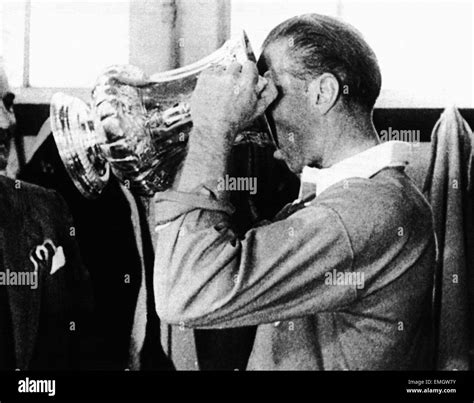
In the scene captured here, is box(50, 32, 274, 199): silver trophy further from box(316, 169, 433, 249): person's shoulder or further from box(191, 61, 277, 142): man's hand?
box(316, 169, 433, 249): person's shoulder

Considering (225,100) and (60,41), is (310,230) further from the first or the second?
(60,41)

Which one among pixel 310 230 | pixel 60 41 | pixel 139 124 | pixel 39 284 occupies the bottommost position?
pixel 39 284

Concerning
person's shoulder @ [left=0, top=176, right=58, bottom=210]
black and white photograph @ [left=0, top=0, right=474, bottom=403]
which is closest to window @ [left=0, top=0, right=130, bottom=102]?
black and white photograph @ [left=0, top=0, right=474, bottom=403]

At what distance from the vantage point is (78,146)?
1.03 meters

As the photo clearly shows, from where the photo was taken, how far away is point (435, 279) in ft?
3.51

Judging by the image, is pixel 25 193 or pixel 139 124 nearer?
pixel 139 124

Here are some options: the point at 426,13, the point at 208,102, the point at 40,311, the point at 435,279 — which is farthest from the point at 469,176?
the point at 40,311

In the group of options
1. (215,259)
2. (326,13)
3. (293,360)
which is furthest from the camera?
(326,13)

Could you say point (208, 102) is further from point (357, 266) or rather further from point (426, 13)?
point (426, 13)

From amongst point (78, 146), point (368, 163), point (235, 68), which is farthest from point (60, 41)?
point (368, 163)

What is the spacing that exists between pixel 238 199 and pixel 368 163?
0.20 meters

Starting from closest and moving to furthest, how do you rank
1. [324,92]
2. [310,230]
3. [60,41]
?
1. [310,230]
2. [324,92]
3. [60,41]

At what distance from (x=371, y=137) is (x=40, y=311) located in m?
0.53

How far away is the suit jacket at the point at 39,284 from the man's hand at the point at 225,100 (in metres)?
0.29
